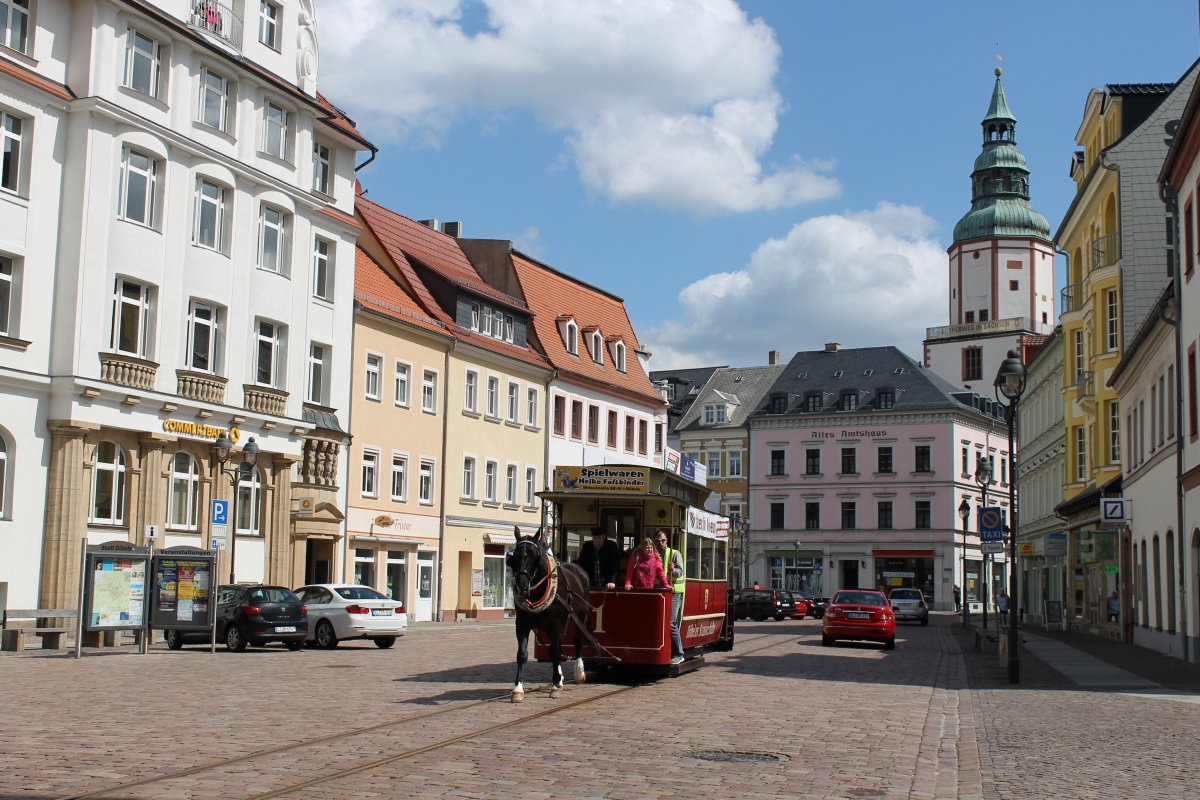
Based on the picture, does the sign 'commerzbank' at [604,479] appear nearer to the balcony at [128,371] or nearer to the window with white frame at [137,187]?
the balcony at [128,371]

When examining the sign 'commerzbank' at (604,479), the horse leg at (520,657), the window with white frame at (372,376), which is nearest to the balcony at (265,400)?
the window with white frame at (372,376)

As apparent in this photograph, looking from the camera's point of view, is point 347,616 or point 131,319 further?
point 131,319

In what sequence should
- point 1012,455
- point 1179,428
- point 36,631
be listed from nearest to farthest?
1. point 1012,455
2. point 36,631
3. point 1179,428

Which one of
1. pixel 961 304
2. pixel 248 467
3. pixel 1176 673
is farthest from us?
pixel 961 304

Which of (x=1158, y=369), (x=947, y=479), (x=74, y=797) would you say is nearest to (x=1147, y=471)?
(x=1158, y=369)

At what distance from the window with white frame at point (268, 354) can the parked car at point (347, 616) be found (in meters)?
9.75

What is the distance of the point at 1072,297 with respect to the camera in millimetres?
50844

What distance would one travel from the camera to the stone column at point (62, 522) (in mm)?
31516

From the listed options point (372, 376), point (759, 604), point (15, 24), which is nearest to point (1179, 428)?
point (372, 376)

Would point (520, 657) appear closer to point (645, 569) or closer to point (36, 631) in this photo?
point (645, 569)

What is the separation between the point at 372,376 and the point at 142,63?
14638 mm

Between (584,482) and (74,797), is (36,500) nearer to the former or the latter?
(584,482)

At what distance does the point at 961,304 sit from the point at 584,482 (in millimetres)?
92744

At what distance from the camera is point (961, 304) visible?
109 m
